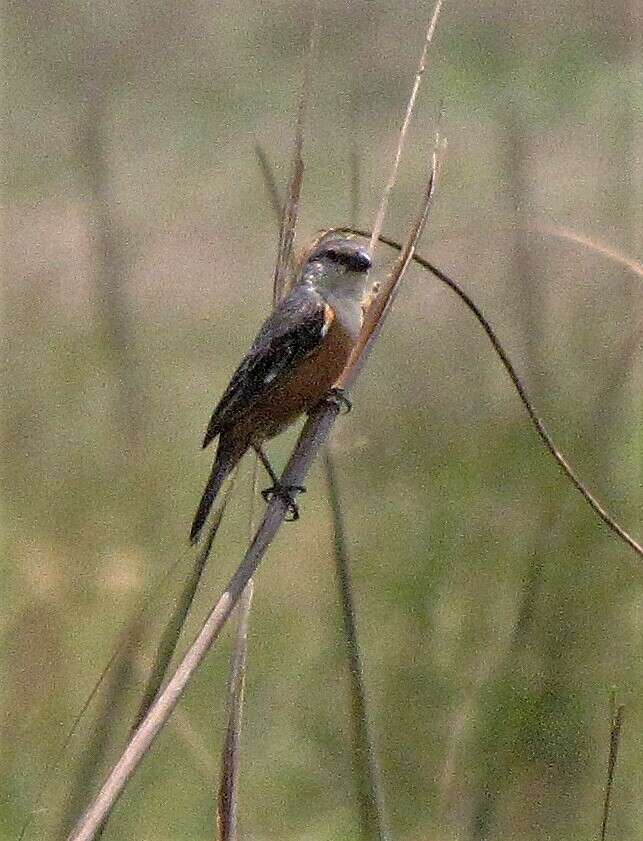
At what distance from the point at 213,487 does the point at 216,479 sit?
0.01 m

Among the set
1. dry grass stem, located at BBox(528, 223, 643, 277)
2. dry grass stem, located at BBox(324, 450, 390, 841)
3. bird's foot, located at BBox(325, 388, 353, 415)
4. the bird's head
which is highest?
dry grass stem, located at BBox(528, 223, 643, 277)

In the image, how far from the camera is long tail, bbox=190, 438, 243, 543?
39.2 inches

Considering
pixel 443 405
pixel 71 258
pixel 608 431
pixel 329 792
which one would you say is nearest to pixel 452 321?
pixel 443 405

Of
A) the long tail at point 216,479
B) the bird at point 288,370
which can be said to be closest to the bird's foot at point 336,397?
the bird at point 288,370

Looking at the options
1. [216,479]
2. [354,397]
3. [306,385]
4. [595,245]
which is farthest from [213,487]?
[595,245]

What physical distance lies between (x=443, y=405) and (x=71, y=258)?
0.50m

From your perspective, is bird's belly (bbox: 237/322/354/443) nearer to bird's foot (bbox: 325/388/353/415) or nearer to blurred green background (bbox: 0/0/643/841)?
bird's foot (bbox: 325/388/353/415)

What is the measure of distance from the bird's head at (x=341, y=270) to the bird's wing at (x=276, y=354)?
0.04 m

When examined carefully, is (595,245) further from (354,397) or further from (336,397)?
(354,397)

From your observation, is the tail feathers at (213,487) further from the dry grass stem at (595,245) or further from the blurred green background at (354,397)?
the dry grass stem at (595,245)

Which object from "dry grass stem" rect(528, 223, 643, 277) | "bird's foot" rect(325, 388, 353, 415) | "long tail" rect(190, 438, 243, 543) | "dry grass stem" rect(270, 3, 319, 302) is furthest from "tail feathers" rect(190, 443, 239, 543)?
"dry grass stem" rect(528, 223, 643, 277)

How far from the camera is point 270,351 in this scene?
3.41 ft

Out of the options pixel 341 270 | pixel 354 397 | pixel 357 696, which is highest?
pixel 341 270

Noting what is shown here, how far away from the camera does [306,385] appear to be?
1043mm
